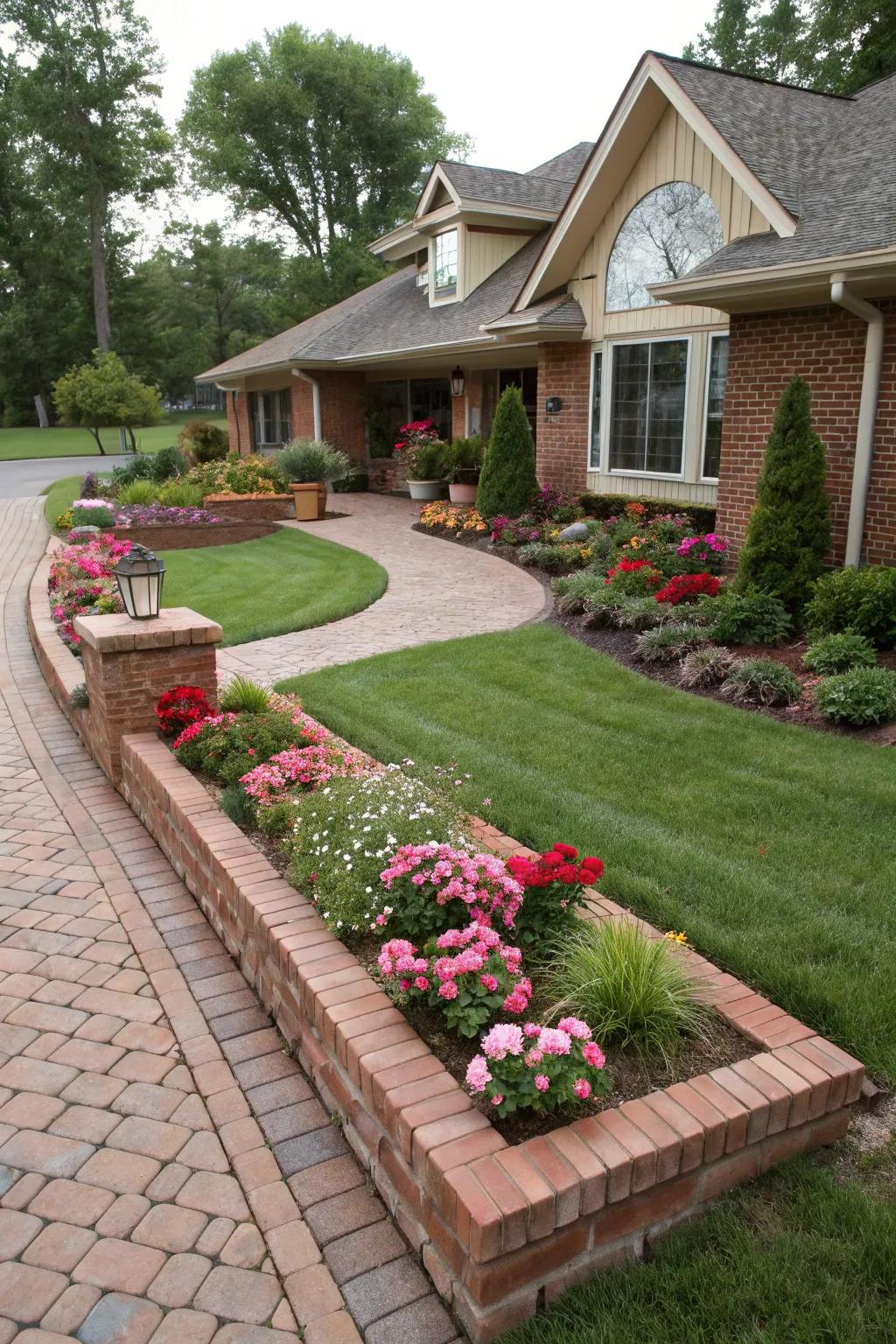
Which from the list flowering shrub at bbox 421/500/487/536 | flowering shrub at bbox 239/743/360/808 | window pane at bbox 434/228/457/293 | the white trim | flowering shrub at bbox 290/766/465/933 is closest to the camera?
flowering shrub at bbox 290/766/465/933

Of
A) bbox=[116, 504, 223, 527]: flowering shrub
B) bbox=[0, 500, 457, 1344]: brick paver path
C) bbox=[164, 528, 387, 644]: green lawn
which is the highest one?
bbox=[116, 504, 223, 527]: flowering shrub

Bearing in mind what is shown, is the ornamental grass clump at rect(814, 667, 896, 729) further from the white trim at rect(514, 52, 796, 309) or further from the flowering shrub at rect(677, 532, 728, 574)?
the white trim at rect(514, 52, 796, 309)

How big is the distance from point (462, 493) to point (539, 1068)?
587 inches

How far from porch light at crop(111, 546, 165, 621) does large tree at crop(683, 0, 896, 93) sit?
73.0ft

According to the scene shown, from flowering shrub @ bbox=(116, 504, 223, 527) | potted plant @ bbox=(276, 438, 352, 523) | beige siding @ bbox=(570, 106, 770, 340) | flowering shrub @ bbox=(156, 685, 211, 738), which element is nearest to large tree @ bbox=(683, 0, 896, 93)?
beige siding @ bbox=(570, 106, 770, 340)

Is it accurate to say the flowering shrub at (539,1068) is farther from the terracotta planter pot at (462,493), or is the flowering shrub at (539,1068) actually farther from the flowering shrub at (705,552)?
the terracotta planter pot at (462,493)

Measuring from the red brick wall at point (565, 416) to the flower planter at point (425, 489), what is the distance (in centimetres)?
413

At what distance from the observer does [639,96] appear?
1089cm

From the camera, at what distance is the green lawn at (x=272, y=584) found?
9695mm

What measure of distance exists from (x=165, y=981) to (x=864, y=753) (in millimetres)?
3963

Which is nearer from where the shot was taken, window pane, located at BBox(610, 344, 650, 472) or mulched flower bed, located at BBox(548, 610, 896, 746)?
mulched flower bed, located at BBox(548, 610, 896, 746)

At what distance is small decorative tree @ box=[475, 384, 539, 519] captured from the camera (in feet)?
44.6

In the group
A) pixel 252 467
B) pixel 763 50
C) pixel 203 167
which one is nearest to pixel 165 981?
pixel 252 467

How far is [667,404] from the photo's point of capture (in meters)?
11.9
